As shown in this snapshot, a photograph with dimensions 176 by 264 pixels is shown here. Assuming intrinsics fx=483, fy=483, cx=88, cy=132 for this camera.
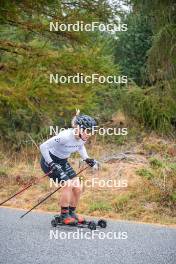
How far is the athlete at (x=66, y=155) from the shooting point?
5.61m

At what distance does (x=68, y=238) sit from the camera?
550 centimetres

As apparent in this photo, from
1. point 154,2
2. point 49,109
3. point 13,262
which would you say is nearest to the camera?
point 13,262

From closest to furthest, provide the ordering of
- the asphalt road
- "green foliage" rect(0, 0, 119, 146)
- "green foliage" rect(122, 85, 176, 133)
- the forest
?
the asphalt road
the forest
"green foliage" rect(0, 0, 119, 146)
"green foliage" rect(122, 85, 176, 133)

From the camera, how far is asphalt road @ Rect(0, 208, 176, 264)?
463cm

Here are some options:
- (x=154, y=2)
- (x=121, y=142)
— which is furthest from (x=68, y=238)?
(x=121, y=142)

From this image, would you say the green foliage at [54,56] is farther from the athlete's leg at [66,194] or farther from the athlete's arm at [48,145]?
the athlete's leg at [66,194]

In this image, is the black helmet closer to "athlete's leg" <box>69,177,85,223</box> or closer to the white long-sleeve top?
the white long-sleeve top

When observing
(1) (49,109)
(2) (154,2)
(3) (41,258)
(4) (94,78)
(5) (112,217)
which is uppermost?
(2) (154,2)

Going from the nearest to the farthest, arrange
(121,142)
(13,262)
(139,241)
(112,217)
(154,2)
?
1. (13,262)
2. (139,241)
3. (112,217)
4. (154,2)
5. (121,142)

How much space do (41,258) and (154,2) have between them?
758cm

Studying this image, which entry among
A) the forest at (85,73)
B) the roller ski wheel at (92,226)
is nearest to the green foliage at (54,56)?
the forest at (85,73)

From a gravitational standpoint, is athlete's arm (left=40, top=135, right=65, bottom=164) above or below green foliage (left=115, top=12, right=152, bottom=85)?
below

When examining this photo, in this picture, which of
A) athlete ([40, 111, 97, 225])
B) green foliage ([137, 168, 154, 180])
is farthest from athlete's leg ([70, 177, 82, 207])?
green foliage ([137, 168, 154, 180])

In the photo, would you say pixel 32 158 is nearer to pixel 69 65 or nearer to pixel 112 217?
pixel 69 65
